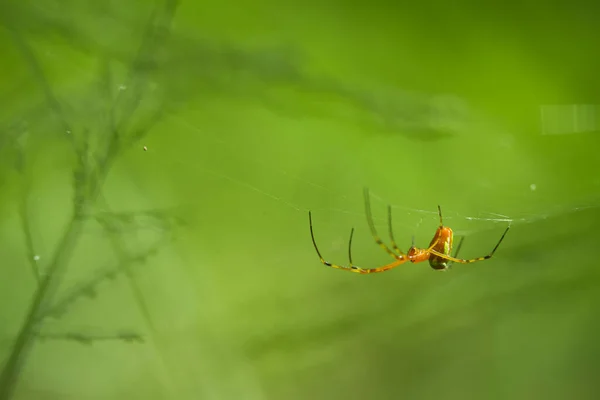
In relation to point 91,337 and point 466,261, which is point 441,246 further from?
point 91,337

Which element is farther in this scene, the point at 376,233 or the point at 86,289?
the point at 376,233

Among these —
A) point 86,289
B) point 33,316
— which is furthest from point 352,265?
point 33,316

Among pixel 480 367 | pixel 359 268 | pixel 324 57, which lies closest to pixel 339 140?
pixel 324 57

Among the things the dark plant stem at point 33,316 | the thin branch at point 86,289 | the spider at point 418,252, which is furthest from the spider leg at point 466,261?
the dark plant stem at point 33,316

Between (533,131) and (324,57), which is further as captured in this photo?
(533,131)

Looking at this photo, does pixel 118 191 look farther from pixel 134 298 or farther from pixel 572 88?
pixel 572 88

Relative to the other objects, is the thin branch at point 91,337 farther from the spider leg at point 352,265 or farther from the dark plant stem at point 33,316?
the spider leg at point 352,265

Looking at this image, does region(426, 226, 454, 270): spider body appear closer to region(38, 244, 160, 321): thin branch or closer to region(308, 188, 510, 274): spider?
region(308, 188, 510, 274): spider

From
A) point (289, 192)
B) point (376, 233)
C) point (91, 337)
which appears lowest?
point (91, 337)
